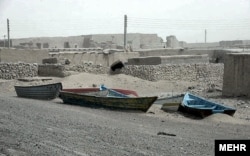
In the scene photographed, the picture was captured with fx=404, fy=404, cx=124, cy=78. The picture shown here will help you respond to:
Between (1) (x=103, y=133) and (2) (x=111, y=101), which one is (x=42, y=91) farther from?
(1) (x=103, y=133)

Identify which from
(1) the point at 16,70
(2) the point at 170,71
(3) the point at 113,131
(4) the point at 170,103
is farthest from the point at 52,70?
(3) the point at 113,131

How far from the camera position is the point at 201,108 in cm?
1434

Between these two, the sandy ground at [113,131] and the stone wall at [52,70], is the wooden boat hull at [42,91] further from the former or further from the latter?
the stone wall at [52,70]

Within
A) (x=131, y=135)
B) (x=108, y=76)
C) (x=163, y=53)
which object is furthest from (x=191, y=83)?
(x=131, y=135)

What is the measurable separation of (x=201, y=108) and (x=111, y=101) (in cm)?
350

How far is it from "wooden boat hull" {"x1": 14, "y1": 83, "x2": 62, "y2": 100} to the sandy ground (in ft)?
1.92

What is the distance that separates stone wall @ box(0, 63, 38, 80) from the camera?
24.6 m

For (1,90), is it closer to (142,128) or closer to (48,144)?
(142,128)

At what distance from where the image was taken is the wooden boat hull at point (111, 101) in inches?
591

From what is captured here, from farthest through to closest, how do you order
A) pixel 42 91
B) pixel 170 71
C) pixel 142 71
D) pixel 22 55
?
1. pixel 22 55
2. pixel 170 71
3. pixel 142 71
4. pixel 42 91

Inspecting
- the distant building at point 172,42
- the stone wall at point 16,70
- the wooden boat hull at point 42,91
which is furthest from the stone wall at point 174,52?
the distant building at point 172,42

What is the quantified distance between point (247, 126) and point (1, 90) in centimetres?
1395

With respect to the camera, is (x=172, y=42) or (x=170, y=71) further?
(x=172, y=42)

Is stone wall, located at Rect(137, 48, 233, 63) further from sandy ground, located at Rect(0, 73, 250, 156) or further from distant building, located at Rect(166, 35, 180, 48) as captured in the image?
distant building, located at Rect(166, 35, 180, 48)
